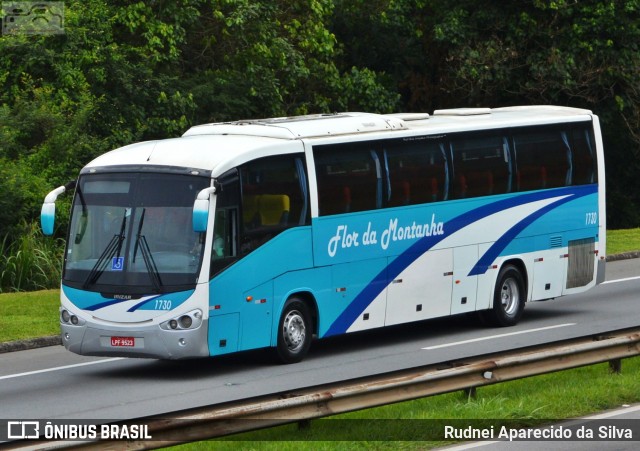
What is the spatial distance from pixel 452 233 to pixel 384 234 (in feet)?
4.70

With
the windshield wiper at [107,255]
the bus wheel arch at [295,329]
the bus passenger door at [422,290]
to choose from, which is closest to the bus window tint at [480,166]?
the bus passenger door at [422,290]

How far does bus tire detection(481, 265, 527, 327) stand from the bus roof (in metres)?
2.27

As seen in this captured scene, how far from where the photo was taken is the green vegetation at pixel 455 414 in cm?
1120

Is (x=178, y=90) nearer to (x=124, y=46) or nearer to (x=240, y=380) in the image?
(x=124, y=46)

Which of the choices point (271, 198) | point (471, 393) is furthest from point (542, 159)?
point (471, 393)

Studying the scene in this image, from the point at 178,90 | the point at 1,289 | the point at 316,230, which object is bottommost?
the point at 1,289

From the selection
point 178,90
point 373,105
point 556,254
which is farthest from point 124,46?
point 556,254

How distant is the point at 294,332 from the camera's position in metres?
17.4

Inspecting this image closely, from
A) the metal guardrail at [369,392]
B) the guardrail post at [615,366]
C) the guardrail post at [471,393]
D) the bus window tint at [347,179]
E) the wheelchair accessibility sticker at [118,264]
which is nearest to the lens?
the metal guardrail at [369,392]

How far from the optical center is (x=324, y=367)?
16.9 m

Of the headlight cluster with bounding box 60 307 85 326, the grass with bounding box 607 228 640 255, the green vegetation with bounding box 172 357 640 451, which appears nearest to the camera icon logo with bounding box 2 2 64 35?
the grass with bounding box 607 228 640 255

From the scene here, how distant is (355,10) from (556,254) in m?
19.4

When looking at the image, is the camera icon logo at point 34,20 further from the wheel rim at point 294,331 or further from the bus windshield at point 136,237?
the wheel rim at point 294,331

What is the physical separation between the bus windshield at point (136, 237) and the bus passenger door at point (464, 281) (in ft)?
16.3
